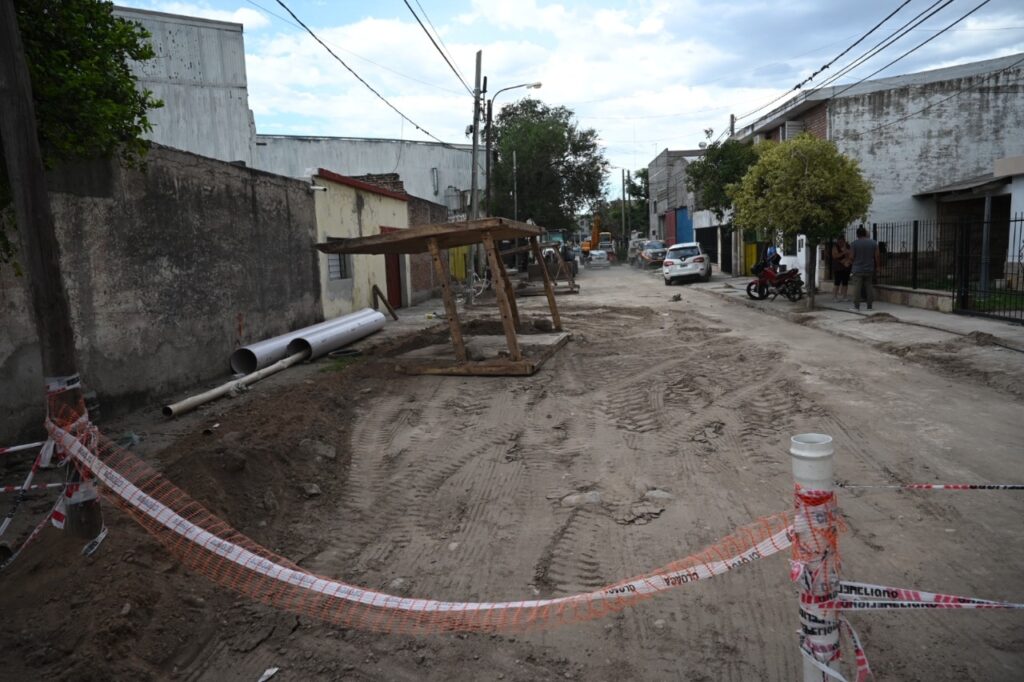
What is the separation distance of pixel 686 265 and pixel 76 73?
83.5ft

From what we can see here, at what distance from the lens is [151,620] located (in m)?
3.45

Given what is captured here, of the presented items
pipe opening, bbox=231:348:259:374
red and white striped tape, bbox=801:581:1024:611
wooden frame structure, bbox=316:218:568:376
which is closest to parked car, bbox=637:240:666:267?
wooden frame structure, bbox=316:218:568:376

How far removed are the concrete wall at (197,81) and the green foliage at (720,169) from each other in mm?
17443

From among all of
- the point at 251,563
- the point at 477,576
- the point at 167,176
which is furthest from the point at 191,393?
the point at 477,576

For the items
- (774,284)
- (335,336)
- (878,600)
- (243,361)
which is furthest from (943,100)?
(878,600)

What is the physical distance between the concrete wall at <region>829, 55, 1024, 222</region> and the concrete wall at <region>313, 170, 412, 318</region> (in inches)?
555

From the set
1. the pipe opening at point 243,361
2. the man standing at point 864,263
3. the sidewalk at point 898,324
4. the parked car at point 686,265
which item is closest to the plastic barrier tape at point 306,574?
the pipe opening at point 243,361

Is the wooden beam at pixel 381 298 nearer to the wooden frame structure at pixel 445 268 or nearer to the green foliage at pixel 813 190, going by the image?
the wooden frame structure at pixel 445 268

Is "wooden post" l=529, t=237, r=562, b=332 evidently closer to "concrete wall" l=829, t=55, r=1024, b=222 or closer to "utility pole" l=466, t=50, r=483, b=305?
"utility pole" l=466, t=50, r=483, b=305

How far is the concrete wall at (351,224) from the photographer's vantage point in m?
14.4

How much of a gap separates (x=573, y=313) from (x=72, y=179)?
1294 centimetres

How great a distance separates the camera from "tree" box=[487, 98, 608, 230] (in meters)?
42.2

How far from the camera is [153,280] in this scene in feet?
26.8

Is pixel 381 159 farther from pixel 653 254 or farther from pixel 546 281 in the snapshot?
pixel 546 281
